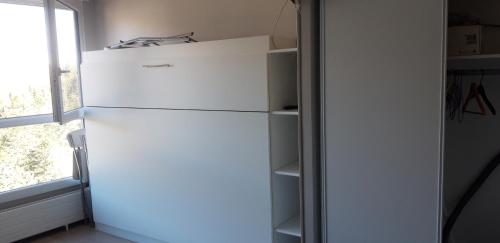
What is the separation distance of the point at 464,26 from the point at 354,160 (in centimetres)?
95

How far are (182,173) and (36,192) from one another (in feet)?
5.57

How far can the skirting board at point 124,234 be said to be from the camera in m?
3.46

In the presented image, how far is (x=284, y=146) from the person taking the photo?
277 cm

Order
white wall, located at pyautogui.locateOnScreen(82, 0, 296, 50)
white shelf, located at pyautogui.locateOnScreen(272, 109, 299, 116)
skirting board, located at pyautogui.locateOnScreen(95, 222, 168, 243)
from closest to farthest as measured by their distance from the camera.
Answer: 1. white shelf, located at pyautogui.locateOnScreen(272, 109, 299, 116)
2. white wall, located at pyautogui.locateOnScreen(82, 0, 296, 50)
3. skirting board, located at pyautogui.locateOnScreen(95, 222, 168, 243)

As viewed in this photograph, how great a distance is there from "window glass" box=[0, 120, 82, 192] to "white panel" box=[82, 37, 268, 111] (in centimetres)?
63

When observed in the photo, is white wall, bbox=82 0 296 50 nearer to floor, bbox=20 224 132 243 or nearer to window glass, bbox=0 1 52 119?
window glass, bbox=0 1 52 119

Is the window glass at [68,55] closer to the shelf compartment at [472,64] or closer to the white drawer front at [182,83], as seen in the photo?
the white drawer front at [182,83]

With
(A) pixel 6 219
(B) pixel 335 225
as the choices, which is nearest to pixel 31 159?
(A) pixel 6 219

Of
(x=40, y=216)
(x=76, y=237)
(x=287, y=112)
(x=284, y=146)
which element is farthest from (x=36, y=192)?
(x=287, y=112)

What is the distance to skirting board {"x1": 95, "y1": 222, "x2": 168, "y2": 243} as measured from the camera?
346 centimetres

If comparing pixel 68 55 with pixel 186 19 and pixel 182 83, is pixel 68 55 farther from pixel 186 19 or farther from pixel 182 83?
pixel 182 83

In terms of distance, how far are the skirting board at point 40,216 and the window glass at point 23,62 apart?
851mm

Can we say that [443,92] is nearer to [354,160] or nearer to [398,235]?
[354,160]

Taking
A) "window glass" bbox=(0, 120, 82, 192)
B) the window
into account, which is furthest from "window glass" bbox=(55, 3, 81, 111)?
"window glass" bbox=(0, 120, 82, 192)
